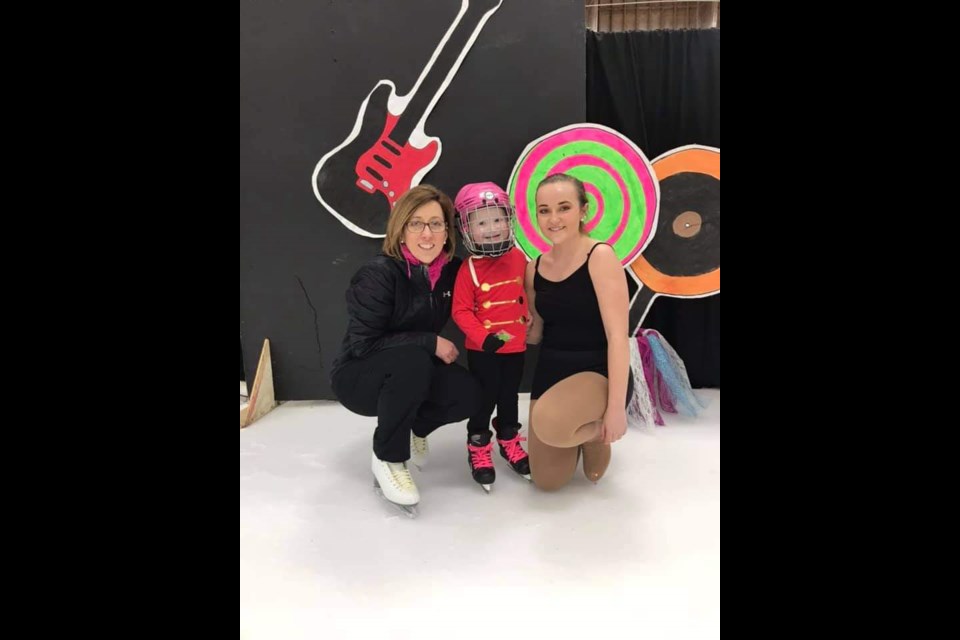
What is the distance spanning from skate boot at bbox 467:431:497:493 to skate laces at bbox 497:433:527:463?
0.24 ft

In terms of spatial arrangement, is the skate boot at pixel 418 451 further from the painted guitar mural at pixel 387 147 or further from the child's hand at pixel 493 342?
the painted guitar mural at pixel 387 147

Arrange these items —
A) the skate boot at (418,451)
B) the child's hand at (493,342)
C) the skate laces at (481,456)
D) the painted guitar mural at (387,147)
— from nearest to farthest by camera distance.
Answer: the child's hand at (493,342), the skate laces at (481,456), the skate boot at (418,451), the painted guitar mural at (387,147)

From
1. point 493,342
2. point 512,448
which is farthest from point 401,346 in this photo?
point 512,448

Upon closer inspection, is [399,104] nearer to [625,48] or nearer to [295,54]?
[295,54]

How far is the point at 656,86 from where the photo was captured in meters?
2.55

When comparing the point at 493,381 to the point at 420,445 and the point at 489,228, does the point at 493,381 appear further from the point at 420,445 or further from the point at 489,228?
the point at 489,228

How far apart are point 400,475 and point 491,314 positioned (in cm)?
56

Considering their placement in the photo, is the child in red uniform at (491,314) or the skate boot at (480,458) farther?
the skate boot at (480,458)

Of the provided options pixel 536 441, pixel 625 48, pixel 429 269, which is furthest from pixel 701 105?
pixel 536 441

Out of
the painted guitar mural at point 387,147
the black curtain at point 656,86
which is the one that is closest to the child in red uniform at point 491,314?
the painted guitar mural at point 387,147

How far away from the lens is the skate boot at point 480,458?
183 centimetres

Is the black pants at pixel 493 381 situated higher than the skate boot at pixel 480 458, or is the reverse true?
the black pants at pixel 493 381

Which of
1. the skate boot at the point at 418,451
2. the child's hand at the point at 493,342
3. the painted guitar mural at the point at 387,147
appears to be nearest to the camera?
the child's hand at the point at 493,342

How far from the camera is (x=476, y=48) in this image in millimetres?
2422
